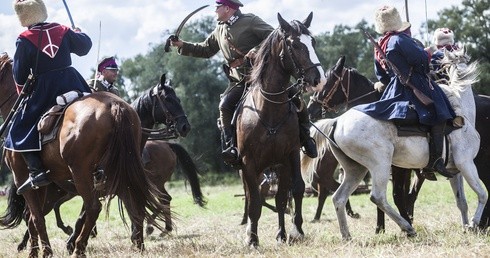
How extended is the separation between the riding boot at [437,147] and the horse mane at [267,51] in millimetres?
1791

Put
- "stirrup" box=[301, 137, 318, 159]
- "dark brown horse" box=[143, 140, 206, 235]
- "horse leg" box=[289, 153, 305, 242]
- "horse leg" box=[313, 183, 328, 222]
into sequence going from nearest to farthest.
Answer: "horse leg" box=[289, 153, 305, 242] → "stirrup" box=[301, 137, 318, 159] → "dark brown horse" box=[143, 140, 206, 235] → "horse leg" box=[313, 183, 328, 222]

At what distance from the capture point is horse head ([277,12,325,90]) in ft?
26.9

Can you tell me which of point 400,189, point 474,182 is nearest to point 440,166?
point 474,182

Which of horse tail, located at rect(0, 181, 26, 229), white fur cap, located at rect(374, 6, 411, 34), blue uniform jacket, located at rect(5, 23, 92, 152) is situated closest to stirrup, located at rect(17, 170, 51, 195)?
blue uniform jacket, located at rect(5, 23, 92, 152)

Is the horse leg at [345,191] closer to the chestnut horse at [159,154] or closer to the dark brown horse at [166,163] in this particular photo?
the chestnut horse at [159,154]

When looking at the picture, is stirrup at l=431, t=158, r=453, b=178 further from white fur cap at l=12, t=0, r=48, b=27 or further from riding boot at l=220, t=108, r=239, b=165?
white fur cap at l=12, t=0, r=48, b=27

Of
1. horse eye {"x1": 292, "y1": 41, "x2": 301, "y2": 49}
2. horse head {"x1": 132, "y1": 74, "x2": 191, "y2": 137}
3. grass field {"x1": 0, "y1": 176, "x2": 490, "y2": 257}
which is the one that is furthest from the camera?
horse head {"x1": 132, "y1": 74, "x2": 191, "y2": 137}

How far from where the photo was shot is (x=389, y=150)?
8.48 m

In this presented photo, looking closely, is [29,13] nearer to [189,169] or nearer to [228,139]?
[228,139]

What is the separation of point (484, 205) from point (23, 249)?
248 inches

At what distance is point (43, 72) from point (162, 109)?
3.39 metres

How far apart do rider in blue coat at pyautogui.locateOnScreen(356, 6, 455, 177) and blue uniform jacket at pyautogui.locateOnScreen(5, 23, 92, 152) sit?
3.37m

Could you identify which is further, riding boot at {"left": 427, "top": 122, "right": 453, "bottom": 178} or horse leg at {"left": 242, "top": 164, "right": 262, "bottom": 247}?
horse leg at {"left": 242, "top": 164, "right": 262, "bottom": 247}

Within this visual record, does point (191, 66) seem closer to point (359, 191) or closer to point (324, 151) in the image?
point (359, 191)
